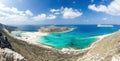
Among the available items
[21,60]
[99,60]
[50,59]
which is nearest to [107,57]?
[99,60]

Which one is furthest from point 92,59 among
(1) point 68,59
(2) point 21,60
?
(2) point 21,60

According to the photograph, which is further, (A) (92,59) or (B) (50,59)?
(B) (50,59)

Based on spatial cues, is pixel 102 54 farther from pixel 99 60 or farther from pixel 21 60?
pixel 21 60

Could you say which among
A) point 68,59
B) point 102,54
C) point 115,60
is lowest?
point 68,59

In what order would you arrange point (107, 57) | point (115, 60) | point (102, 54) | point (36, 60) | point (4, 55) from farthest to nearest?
point (36, 60) < point (102, 54) < point (107, 57) < point (4, 55) < point (115, 60)

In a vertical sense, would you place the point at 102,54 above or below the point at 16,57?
below

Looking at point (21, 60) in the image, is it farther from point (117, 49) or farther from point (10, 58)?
point (117, 49)

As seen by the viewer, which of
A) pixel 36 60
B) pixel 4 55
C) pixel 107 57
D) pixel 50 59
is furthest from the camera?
pixel 50 59

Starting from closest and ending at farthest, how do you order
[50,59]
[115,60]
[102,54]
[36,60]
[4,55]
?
[115,60]
[4,55]
[102,54]
[36,60]
[50,59]

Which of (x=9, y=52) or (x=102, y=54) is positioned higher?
(x=9, y=52)
